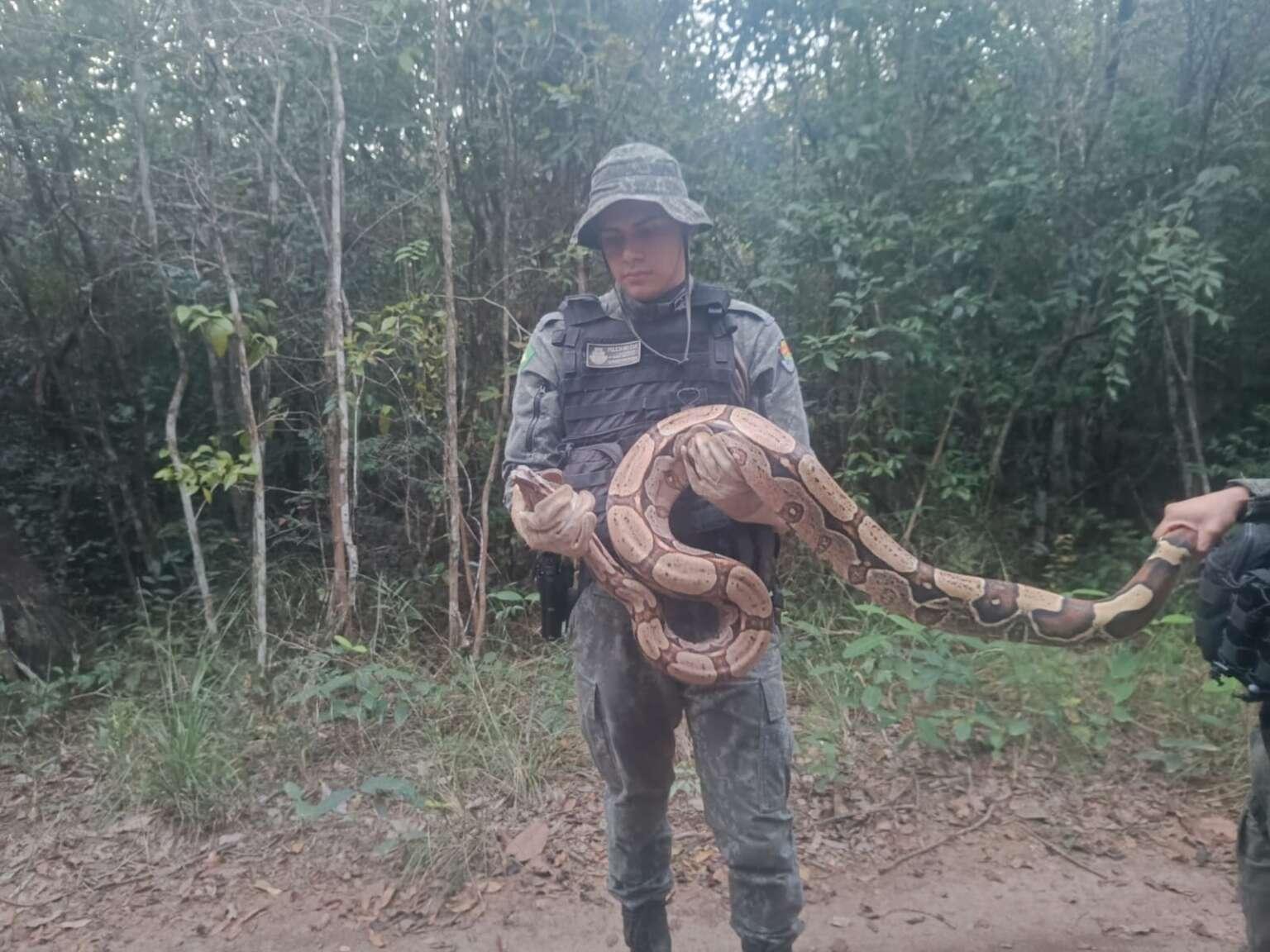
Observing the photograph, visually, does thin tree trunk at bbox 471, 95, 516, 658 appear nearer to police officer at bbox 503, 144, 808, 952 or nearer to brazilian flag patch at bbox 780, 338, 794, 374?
police officer at bbox 503, 144, 808, 952

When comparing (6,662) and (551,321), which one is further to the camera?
(6,662)

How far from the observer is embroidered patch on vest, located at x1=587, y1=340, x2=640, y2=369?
8.43 feet

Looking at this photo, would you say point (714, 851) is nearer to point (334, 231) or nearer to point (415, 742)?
point (415, 742)

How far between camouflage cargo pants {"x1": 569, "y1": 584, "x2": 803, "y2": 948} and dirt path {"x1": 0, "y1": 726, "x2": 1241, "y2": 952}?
1.13 metres

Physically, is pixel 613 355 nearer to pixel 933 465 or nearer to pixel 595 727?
pixel 595 727

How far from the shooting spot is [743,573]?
239 centimetres

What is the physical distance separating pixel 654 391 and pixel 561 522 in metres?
0.57

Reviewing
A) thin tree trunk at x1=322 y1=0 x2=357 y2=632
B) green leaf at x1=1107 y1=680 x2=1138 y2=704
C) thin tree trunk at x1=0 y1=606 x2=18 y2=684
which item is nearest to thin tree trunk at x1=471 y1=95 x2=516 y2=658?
thin tree trunk at x1=322 y1=0 x2=357 y2=632

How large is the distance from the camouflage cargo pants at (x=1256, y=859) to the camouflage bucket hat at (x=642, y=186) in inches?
88.2

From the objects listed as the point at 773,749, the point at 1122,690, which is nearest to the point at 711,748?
the point at 773,749

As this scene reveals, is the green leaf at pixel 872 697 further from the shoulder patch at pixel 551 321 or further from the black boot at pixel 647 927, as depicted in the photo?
the shoulder patch at pixel 551 321

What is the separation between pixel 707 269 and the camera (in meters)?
6.01

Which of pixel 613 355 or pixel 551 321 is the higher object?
pixel 551 321

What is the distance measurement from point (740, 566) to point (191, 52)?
4968 millimetres
